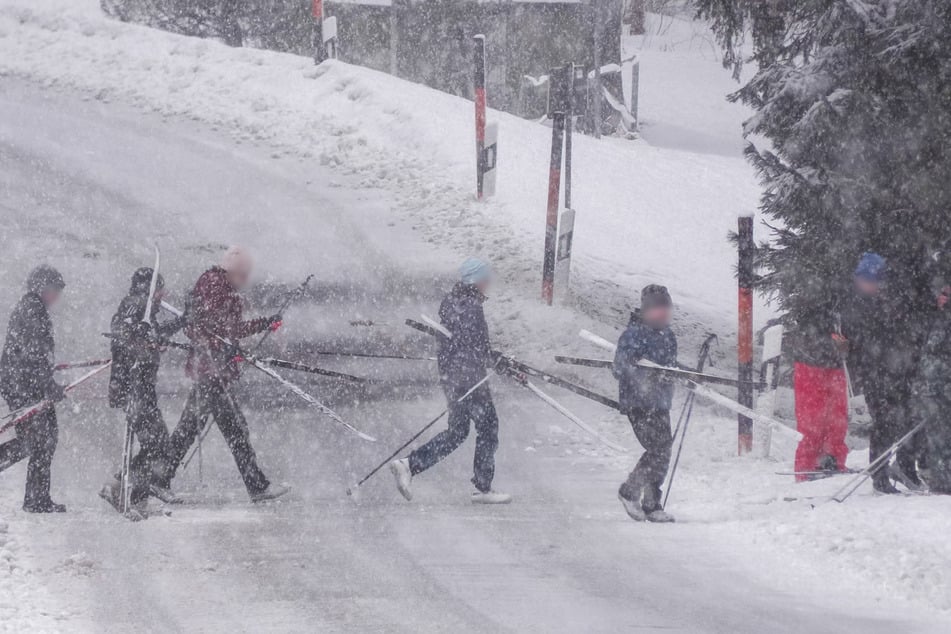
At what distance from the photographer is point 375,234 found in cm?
1231

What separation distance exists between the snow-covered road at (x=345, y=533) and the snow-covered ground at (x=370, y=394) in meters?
0.02

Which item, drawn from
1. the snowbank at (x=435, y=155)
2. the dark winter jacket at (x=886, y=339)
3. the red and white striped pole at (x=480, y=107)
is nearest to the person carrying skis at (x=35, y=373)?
the dark winter jacket at (x=886, y=339)

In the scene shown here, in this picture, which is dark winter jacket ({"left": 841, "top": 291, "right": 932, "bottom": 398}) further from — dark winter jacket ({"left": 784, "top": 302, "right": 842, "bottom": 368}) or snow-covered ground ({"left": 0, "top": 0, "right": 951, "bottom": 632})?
snow-covered ground ({"left": 0, "top": 0, "right": 951, "bottom": 632})

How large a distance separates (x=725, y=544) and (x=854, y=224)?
117 inches

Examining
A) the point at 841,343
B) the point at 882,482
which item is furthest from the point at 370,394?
the point at 882,482

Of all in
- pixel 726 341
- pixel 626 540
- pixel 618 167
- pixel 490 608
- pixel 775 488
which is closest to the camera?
pixel 490 608

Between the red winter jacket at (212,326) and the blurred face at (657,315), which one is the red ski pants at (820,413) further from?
the red winter jacket at (212,326)

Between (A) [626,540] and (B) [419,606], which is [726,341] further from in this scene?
(B) [419,606]

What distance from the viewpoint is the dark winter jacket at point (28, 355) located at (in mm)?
6871

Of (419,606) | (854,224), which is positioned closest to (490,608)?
(419,606)

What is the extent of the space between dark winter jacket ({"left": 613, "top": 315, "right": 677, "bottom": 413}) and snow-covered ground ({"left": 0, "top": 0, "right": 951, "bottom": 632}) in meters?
0.75

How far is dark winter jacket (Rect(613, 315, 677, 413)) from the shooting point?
272 inches

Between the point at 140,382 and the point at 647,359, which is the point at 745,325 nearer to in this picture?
the point at 647,359

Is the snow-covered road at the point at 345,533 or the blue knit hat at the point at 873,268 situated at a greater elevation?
the blue knit hat at the point at 873,268
